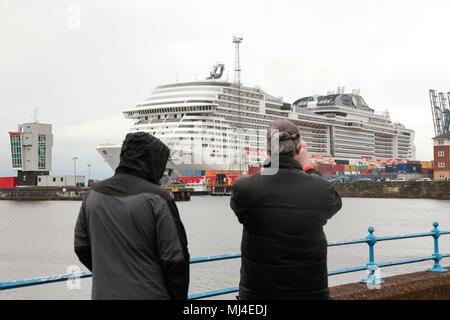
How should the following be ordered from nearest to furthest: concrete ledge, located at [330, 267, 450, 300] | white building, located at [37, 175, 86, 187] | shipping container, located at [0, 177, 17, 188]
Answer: concrete ledge, located at [330, 267, 450, 300] → white building, located at [37, 175, 86, 187] → shipping container, located at [0, 177, 17, 188]

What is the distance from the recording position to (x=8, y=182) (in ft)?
298

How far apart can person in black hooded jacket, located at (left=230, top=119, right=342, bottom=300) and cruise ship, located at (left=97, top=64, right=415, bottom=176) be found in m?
48.6

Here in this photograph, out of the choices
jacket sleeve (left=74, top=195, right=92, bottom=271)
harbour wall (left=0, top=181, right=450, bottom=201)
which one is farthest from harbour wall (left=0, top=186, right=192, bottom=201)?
jacket sleeve (left=74, top=195, right=92, bottom=271)

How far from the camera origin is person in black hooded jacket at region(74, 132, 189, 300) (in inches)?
109

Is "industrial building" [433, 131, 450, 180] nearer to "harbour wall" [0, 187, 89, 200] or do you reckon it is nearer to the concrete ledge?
"harbour wall" [0, 187, 89, 200]

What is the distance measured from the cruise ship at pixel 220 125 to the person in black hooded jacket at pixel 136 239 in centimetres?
4881

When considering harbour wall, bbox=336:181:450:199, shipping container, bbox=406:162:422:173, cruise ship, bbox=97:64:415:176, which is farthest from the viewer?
shipping container, bbox=406:162:422:173

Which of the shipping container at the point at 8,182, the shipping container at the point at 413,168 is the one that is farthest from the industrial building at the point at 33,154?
the shipping container at the point at 413,168

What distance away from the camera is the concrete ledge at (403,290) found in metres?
5.09

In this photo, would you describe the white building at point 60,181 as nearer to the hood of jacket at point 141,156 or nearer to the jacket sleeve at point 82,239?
the jacket sleeve at point 82,239

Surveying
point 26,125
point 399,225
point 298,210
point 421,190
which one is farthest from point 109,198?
point 26,125

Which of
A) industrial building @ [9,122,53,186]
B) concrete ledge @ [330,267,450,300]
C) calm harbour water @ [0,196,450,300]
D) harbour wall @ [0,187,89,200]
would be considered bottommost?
calm harbour water @ [0,196,450,300]

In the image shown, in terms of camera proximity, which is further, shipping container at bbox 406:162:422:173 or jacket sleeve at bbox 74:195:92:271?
shipping container at bbox 406:162:422:173
